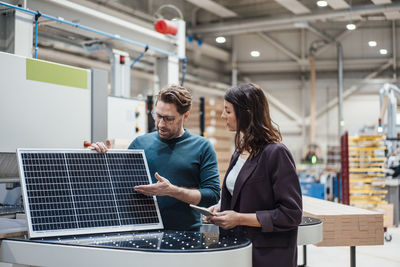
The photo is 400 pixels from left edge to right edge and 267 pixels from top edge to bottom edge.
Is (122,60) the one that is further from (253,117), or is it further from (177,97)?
(253,117)

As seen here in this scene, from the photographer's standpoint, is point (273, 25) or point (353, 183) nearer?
point (353, 183)

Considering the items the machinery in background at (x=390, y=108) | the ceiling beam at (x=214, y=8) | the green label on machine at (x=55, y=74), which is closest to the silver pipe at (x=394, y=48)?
the ceiling beam at (x=214, y=8)

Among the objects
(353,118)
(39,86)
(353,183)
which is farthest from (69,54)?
(353,118)

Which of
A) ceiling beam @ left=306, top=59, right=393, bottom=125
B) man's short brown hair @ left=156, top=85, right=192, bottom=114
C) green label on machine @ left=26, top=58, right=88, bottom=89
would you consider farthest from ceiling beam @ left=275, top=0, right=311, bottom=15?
man's short brown hair @ left=156, top=85, right=192, bottom=114

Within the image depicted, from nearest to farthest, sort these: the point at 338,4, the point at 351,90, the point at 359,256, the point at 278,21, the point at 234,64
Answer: the point at 359,256 → the point at 338,4 → the point at 278,21 → the point at 351,90 → the point at 234,64

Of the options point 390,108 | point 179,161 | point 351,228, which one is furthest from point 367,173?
point 179,161

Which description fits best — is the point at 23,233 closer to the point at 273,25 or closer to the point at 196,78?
the point at 273,25

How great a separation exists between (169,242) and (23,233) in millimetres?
485

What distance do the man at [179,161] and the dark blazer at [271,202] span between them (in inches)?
11.6

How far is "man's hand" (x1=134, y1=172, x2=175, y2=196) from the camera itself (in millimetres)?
1570

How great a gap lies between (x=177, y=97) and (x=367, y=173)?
498 cm

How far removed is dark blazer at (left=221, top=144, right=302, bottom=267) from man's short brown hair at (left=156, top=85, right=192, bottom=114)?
415 millimetres

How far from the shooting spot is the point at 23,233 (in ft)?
4.80

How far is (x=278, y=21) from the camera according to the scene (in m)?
9.12
